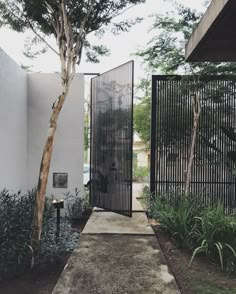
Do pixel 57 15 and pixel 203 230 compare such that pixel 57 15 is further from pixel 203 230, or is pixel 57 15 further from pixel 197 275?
pixel 197 275

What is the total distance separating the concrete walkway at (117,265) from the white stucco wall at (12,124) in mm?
1708

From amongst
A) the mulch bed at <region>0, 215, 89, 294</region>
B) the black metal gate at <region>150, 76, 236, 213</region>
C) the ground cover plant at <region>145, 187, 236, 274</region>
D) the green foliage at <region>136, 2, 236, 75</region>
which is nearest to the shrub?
the ground cover plant at <region>145, 187, 236, 274</region>

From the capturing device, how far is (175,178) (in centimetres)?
670

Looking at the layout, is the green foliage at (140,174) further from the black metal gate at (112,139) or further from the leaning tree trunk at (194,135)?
the leaning tree trunk at (194,135)

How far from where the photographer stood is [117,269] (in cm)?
360

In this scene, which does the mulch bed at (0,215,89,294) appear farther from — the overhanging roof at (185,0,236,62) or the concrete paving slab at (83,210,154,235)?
the overhanging roof at (185,0,236,62)

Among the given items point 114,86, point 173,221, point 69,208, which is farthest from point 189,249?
point 114,86

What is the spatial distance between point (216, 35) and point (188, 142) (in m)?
3.48

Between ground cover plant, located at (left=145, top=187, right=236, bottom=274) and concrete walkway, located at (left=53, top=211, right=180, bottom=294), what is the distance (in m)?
0.38

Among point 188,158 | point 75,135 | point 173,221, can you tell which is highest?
point 75,135

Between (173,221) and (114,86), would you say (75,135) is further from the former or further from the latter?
(173,221)

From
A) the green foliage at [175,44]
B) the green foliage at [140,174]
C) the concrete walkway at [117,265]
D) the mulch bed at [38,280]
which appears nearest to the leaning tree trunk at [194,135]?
the green foliage at [175,44]

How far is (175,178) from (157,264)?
3.14 m

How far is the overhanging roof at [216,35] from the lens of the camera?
2.71 m
